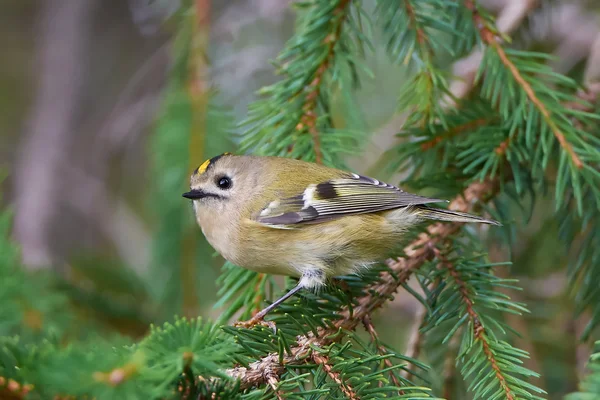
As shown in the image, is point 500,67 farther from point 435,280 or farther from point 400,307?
point 400,307

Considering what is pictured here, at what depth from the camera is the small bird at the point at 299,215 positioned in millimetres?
1498

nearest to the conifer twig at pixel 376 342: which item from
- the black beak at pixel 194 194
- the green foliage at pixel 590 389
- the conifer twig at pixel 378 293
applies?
the conifer twig at pixel 378 293

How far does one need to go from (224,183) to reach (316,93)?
427mm

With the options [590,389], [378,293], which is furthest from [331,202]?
[590,389]

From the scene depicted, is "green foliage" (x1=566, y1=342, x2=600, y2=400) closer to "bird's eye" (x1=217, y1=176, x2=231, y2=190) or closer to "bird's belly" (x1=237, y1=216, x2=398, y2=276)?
"bird's belly" (x1=237, y1=216, x2=398, y2=276)

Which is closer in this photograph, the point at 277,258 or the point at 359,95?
the point at 277,258

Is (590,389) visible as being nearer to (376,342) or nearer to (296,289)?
(376,342)

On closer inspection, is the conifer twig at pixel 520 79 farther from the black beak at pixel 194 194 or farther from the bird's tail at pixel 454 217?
the black beak at pixel 194 194

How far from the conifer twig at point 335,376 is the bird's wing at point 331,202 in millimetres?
633

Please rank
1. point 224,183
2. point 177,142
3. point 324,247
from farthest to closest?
1. point 177,142
2. point 224,183
3. point 324,247

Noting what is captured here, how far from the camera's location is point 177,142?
6.26ft

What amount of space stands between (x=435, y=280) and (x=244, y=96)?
1371 mm

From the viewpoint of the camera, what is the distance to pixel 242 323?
4.16ft

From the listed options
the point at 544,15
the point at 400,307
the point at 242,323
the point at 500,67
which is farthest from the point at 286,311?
the point at 544,15
